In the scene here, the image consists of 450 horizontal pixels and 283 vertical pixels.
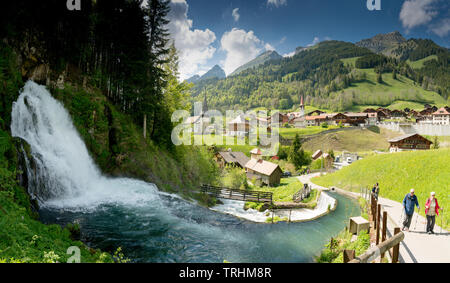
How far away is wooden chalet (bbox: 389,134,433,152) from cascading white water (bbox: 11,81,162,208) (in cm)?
6156

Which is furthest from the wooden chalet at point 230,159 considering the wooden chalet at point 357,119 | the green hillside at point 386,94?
the green hillside at point 386,94

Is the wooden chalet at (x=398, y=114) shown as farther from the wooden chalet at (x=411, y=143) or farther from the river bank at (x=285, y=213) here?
the river bank at (x=285, y=213)

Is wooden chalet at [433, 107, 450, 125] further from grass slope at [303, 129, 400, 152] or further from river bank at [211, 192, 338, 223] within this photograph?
river bank at [211, 192, 338, 223]

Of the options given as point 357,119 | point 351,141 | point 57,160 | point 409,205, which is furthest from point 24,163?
point 357,119

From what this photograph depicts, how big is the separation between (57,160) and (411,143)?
6827cm

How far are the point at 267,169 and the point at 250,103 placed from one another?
145342 millimetres

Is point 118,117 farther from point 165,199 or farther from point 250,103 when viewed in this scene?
point 250,103

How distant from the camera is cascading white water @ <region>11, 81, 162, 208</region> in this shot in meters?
10.8

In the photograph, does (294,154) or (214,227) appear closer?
(214,227)

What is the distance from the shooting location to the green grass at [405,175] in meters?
16.0

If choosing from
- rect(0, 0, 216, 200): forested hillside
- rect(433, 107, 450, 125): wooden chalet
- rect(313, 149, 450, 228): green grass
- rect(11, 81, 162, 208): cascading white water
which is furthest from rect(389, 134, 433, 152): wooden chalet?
rect(11, 81, 162, 208): cascading white water

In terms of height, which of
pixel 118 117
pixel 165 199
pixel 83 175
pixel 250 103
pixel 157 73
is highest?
pixel 250 103
